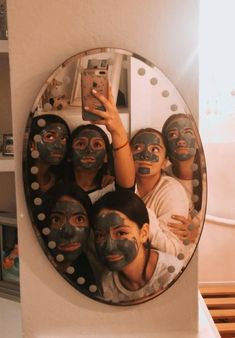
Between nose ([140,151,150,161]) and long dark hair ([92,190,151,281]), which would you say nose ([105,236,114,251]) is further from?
nose ([140,151,150,161])

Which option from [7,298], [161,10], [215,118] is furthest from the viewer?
[215,118]

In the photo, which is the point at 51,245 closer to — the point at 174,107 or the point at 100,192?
the point at 100,192

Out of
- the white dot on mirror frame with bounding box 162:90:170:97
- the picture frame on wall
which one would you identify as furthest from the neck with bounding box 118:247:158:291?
the picture frame on wall

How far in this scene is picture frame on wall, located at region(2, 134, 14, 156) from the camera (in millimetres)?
1046

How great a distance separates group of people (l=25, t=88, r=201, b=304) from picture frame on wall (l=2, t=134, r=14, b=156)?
0.32 metres

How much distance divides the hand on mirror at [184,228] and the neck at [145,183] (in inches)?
3.0

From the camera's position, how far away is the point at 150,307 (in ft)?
2.67

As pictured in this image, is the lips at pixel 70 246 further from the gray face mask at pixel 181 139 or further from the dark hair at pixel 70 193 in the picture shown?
the gray face mask at pixel 181 139

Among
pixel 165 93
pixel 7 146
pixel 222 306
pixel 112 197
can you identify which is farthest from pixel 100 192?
pixel 222 306

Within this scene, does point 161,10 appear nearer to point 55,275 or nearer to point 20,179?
point 20,179

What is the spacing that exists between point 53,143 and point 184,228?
31 cm

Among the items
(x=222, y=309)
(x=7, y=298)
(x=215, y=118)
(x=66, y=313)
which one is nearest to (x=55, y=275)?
(x=66, y=313)

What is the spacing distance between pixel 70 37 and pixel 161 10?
18 centimetres

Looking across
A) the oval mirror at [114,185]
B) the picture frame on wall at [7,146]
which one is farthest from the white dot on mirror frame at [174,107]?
the picture frame on wall at [7,146]
